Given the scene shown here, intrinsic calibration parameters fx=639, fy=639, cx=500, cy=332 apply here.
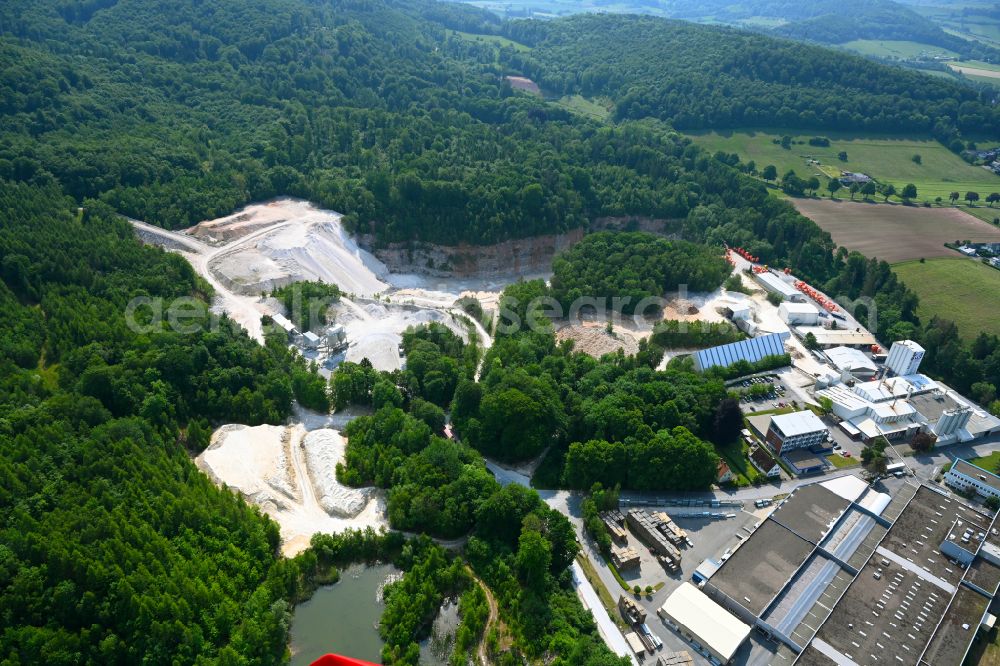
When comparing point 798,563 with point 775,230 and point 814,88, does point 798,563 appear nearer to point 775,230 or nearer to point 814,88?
point 775,230

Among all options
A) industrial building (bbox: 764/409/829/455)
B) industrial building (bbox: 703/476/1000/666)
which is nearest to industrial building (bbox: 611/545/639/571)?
industrial building (bbox: 703/476/1000/666)

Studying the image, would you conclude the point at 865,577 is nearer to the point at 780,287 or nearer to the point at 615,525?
the point at 615,525

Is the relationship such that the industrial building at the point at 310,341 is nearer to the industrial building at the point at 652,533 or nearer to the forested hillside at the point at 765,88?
the industrial building at the point at 652,533

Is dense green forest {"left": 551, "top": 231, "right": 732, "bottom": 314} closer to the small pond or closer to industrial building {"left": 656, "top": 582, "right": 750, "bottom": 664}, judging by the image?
industrial building {"left": 656, "top": 582, "right": 750, "bottom": 664}

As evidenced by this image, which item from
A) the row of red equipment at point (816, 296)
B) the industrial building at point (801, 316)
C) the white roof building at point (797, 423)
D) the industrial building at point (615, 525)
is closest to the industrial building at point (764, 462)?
the white roof building at point (797, 423)

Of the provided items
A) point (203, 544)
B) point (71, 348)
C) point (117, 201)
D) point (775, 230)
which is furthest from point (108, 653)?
point (775, 230)
